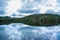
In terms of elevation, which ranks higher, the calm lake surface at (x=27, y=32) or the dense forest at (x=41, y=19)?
the dense forest at (x=41, y=19)

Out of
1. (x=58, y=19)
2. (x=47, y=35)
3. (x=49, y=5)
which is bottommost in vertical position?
(x=47, y=35)

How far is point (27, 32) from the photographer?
105cm

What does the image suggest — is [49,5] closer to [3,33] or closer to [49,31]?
[49,31]

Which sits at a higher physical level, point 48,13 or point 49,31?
point 48,13

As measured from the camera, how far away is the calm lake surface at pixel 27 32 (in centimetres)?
104

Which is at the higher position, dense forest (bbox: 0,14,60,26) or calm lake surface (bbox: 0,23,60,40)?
dense forest (bbox: 0,14,60,26)

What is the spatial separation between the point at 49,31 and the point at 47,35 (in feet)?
0.12

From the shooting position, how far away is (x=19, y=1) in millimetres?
1062

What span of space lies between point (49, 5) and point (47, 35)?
0.78ft

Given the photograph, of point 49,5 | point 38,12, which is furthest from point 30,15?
point 49,5

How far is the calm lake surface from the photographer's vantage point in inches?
40.9

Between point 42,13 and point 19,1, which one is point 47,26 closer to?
point 42,13

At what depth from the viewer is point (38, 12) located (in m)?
1.05

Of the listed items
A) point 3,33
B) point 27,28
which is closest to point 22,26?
point 27,28
